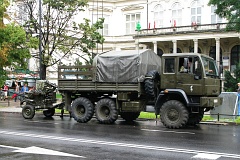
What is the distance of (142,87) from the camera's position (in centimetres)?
1686

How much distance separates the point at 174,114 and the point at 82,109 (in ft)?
16.0

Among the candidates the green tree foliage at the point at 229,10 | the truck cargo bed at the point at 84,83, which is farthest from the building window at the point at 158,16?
the truck cargo bed at the point at 84,83

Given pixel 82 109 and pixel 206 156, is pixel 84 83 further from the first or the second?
pixel 206 156

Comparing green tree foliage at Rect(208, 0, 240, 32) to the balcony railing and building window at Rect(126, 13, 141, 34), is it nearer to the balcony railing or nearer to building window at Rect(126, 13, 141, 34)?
the balcony railing

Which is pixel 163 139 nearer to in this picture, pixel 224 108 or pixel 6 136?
pixel 6 136

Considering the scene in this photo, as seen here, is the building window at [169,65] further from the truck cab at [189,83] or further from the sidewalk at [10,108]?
the sidewalk at [10,108]

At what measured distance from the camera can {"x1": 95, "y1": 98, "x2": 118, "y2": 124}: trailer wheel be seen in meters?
17.2

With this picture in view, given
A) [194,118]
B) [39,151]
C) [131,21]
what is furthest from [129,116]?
[131,21]

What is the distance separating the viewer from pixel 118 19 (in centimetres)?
5581

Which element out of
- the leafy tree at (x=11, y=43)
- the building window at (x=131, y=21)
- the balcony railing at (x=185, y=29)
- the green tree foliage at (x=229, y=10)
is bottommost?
the leafy tree at (x=11, y=43)

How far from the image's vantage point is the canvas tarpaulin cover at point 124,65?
55.5ft

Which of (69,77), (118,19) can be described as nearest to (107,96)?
(69,77)

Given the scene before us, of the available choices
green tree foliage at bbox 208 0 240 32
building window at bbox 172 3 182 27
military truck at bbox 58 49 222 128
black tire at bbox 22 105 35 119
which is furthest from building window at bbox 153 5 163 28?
military truck at bbox 58 49 222 128

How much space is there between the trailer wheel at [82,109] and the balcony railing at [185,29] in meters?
28.6
